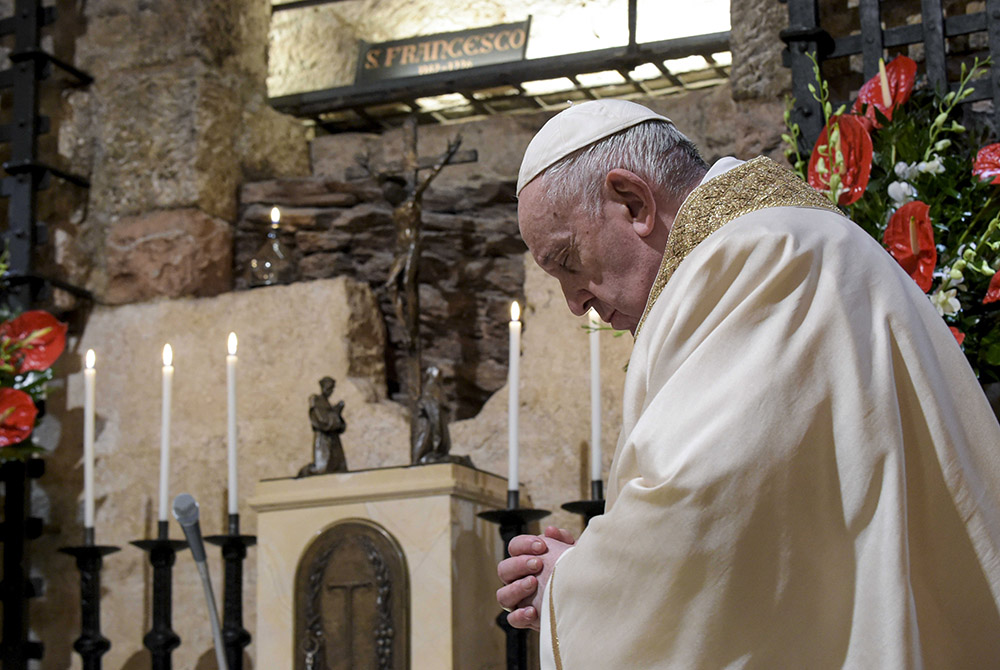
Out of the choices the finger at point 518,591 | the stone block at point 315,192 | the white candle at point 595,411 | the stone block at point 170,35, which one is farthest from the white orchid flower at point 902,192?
the stone block at point 170,35

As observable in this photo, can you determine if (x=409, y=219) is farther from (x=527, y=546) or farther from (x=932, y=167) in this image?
(x=527, y=546)

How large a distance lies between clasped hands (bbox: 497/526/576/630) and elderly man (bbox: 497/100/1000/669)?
1cm

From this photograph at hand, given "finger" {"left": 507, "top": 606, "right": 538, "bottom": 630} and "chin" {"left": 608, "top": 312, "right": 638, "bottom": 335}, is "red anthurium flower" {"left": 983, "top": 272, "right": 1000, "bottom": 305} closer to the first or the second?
"chin" {"left": 608, "top": 312, "right": 638, "bottom": 335}

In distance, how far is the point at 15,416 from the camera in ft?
10.9

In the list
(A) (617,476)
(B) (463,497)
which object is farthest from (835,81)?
(A) (617,476)

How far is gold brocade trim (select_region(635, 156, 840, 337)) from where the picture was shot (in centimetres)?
142

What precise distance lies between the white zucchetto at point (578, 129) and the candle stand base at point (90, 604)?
1979 mm

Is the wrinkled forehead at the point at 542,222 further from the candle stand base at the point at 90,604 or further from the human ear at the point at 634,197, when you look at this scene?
the candle stand base at the point at 90,604

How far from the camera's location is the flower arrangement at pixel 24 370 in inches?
131

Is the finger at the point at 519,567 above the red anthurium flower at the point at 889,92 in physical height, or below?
below

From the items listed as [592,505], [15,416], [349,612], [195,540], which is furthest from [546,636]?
[15,416]

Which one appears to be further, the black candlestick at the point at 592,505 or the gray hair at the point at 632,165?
the black candlestick at the point at 592,505

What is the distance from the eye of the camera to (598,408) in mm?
2742

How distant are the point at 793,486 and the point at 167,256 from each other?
2967 mm
